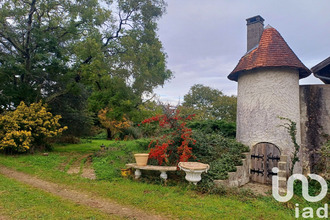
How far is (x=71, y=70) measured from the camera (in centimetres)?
1277

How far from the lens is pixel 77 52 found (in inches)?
536

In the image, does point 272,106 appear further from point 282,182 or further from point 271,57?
point 282,182

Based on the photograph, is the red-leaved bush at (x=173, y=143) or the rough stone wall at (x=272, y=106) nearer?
the red-leaved bush at (x=173, y=143)

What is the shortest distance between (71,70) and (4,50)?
175 inches

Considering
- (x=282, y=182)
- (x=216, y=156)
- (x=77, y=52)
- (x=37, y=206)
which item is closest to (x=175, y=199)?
(x=216, y=156)

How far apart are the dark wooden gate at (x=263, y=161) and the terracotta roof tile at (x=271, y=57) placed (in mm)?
2994

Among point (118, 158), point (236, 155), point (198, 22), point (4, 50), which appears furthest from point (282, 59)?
point (4, 50)

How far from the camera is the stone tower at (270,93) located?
8.20 metres

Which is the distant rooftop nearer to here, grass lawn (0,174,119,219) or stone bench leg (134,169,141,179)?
stone bench leg (134,169,141,179)

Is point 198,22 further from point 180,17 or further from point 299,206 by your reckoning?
point 299,206

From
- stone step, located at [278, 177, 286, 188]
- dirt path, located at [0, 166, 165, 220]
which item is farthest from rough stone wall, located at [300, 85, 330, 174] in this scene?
dirt path, located at [0, 166, 165, 220]

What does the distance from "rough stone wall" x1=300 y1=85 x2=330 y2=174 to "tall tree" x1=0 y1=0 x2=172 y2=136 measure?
772cm

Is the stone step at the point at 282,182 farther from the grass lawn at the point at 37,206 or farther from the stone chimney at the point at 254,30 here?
the stone chimney at the point at 254,30
